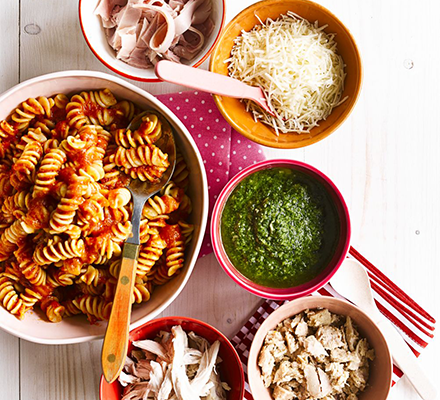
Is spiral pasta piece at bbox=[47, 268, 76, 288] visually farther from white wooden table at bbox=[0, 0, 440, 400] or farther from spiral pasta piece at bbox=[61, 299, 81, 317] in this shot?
white wooden table at bbox=[0, 0, 440, 400]

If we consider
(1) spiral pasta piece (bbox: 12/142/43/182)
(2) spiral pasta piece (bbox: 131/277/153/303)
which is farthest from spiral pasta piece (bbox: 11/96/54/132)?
(2) spiral pasta piece (bbox: 131/277/153/303)

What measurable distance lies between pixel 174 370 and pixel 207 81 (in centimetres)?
109

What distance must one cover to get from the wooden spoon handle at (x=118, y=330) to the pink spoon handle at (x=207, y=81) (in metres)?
0.66

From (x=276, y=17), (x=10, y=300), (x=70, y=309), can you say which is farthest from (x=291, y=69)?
(x=10, y=300)

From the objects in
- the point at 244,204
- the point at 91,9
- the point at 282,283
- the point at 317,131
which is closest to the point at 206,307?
the point at 282,283

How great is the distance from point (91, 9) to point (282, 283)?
4.25 feet

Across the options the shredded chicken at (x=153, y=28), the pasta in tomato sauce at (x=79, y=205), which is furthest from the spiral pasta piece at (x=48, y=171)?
the shredded chicken at (x=153, y=28)

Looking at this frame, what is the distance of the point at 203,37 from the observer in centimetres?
196

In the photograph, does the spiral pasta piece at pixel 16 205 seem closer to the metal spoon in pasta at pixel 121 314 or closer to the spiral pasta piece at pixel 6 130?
the spiral pasta piece at pixel 6 130

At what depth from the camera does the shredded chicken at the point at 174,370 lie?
6.33 feet

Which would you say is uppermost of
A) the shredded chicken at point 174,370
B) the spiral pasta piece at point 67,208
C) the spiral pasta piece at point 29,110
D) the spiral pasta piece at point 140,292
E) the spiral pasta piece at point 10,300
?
the spiral pasta piece at point 29,110

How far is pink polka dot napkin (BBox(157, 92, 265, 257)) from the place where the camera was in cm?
209

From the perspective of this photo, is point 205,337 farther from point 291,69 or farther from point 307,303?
point 291,69

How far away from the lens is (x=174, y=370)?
1931mm
